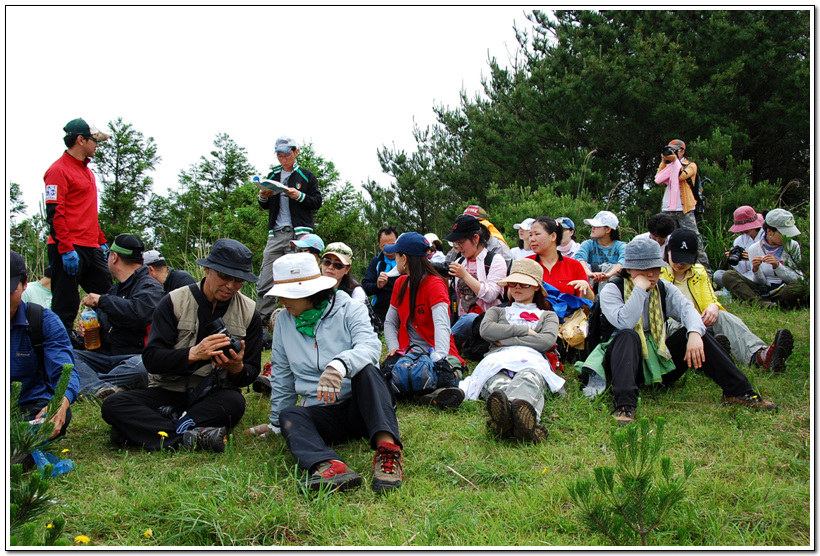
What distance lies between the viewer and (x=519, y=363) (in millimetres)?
4355

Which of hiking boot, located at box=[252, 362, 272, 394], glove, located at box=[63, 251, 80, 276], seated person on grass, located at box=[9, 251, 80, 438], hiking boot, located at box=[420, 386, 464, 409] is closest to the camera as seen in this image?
seated person on grass, located at box=[9, 251, 80, 438]

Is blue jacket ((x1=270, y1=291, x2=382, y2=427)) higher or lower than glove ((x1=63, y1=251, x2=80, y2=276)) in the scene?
lower

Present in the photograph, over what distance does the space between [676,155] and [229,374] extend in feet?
21.7

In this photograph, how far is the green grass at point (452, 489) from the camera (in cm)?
267

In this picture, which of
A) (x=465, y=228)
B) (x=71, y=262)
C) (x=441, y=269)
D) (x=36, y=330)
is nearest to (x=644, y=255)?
(x=441, y=269)

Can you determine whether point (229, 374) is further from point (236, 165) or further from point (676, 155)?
point (236, 165)

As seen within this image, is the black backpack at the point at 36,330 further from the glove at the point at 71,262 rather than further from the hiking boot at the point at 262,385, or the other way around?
the glove at the point at 71,262

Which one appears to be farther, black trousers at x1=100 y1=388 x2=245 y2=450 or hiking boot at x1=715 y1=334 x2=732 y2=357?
hiking boot at x1=715 y1=334 x2=732 y2=357

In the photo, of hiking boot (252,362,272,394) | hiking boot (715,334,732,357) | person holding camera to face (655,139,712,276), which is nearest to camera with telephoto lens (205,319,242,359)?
hiking boot (252,362,272,394)

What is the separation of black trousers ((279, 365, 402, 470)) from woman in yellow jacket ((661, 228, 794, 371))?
270 cm

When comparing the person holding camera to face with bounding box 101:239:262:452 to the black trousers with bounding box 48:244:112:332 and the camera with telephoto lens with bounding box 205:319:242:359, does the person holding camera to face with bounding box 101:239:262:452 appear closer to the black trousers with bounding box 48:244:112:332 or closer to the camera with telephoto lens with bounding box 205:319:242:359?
the camera with telephoto lens with bounding box 205:319:242:359

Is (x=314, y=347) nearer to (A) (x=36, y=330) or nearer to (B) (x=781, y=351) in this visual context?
(A) (x=36, y=330)

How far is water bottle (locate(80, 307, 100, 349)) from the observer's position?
5039 millimetres

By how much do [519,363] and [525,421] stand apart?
29.6 inches
